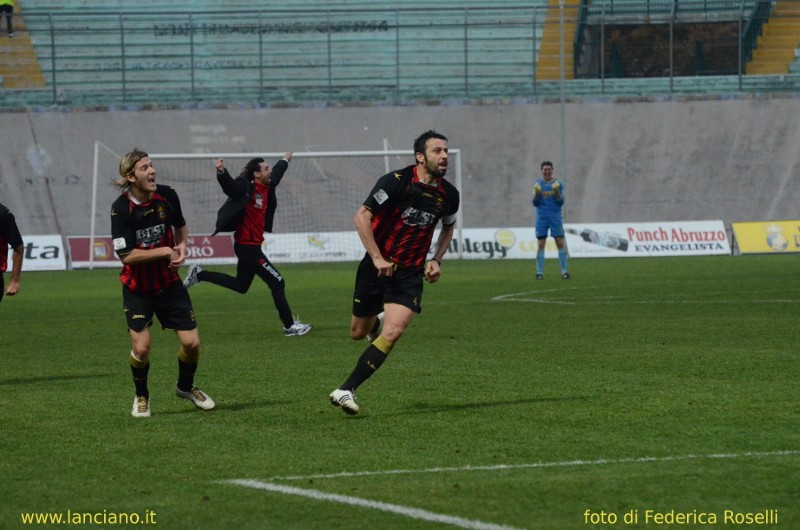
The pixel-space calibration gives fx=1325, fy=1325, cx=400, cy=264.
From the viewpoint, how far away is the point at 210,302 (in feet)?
74.2

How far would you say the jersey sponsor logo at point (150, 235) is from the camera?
368 inches

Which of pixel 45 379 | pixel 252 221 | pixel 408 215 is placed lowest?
pixel 45 379

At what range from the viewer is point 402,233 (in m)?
9.86

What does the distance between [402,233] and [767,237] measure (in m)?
28.5

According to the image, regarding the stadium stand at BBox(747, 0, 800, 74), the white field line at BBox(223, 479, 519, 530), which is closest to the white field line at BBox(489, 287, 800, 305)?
the white field line at BBox(223, 479, 519, 530)

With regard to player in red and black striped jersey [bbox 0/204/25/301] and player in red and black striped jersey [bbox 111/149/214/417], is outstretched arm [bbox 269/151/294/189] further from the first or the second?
player in red and black striped jersey [bbox 111/149/214/417]

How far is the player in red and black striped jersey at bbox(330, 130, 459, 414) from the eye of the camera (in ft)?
31.3

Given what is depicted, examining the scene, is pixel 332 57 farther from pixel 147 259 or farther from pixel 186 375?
pixel 147 259

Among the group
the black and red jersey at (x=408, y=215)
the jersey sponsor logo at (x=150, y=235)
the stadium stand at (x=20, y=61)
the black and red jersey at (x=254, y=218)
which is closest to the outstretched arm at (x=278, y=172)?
the black and red jersey at (x=254, y=218)

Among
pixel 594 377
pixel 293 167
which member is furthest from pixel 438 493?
pixel 293 167

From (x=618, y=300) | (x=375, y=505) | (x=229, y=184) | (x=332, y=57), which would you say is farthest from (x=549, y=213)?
(x=375, y=505)

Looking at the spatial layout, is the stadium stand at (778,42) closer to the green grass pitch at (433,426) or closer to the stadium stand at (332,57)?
the stadium stand at (332,57)

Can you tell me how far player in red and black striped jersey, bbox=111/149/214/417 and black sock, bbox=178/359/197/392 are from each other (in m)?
0.08

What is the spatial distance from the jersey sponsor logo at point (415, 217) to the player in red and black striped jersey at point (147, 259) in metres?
1.63
